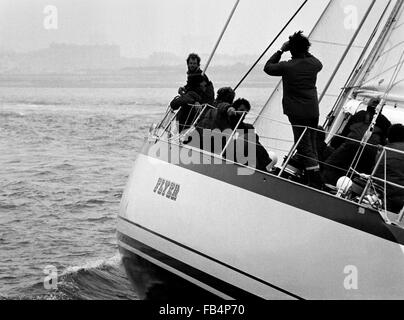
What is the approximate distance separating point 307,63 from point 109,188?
1335 cm

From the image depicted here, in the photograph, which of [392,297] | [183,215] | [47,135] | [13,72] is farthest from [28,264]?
[13,72]

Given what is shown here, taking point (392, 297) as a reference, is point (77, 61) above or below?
below

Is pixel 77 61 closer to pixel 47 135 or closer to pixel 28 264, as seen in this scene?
pixel 47 135

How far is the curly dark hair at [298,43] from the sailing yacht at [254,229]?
2.91 feet

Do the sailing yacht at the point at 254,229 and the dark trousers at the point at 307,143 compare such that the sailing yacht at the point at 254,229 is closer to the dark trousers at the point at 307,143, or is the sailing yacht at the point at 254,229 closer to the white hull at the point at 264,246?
the white hull at the point at 264,246

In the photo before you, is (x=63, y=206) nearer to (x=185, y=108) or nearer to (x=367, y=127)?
(x=185, y=108)

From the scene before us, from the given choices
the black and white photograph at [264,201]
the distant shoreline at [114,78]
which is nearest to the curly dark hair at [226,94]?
the black and white photograph at [264,201]

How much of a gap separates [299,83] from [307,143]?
0.63m

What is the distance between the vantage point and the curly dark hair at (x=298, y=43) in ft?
33.4

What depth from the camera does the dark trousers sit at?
33.5ft

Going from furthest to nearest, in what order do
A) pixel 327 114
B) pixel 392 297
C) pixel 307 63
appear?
1. pixel 327 114
2. pixel 307 63
3. pixel 392 297

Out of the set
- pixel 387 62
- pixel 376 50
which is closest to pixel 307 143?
pixel 387 62

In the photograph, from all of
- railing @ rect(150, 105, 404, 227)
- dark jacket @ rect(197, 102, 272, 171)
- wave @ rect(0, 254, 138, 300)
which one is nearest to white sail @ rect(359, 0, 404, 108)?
railing @ rect(150, 105, 404, 227)
